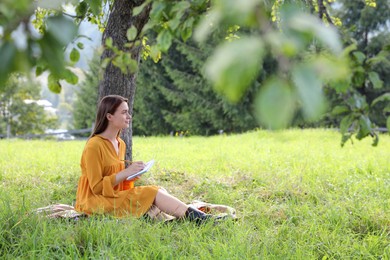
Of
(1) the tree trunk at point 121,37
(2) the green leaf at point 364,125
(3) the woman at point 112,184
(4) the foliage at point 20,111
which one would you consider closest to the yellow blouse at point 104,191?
(3) the woman at point 112,184

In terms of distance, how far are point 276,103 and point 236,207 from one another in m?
4.01

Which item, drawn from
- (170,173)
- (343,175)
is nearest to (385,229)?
(343,175)

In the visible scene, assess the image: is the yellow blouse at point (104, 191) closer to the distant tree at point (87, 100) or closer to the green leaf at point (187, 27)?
the green leaf at point (187, 27)

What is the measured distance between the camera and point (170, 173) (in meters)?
5.81

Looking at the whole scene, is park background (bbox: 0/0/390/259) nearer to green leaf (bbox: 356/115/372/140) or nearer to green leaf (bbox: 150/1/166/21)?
green leaf (bbox: 356/115/372/140)

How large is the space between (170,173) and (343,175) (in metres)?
2.00

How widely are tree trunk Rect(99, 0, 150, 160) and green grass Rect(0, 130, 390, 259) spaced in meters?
1.00

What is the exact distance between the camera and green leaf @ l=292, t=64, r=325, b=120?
61 cm

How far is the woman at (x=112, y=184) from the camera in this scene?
3.84 m

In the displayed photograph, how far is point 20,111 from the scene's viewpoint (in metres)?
29.4

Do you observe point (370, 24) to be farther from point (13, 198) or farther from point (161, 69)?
point (13, 198)

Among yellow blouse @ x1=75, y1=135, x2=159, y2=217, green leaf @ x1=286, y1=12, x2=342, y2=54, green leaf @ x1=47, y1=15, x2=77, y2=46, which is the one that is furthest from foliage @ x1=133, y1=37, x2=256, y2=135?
green leaf @ x1=286, y1=12, x2=342, y2=54

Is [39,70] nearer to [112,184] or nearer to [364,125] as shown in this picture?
[364,125]

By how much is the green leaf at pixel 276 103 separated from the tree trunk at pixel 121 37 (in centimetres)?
353
